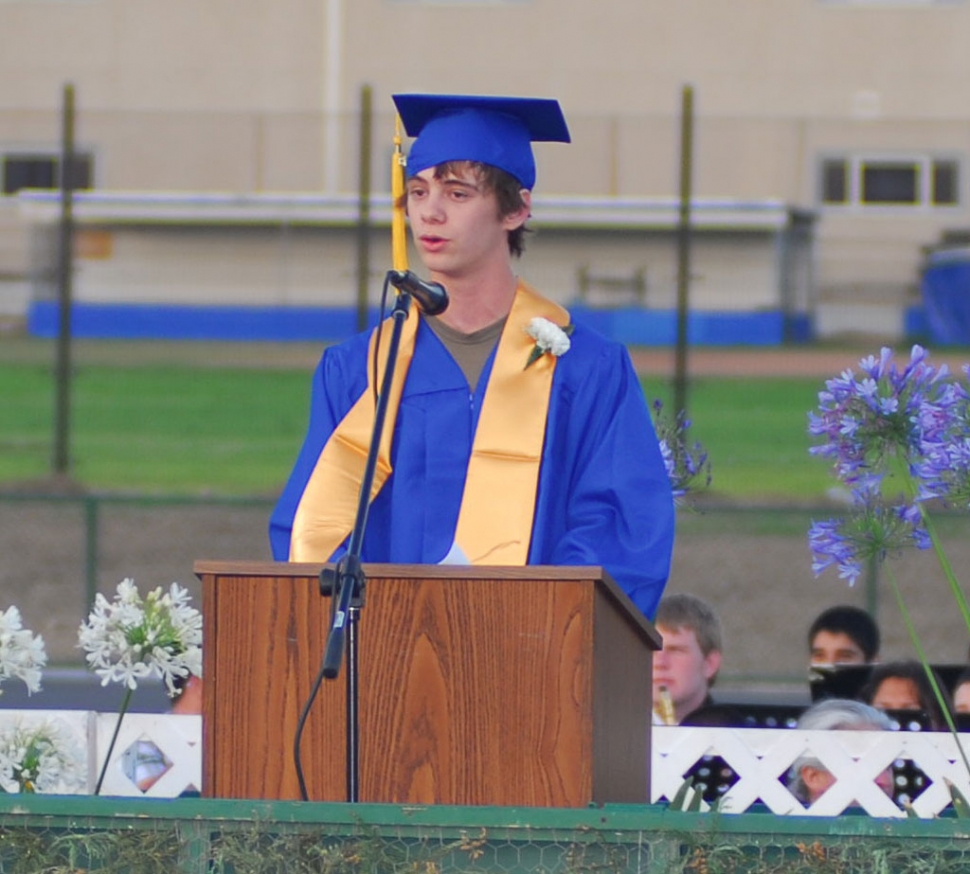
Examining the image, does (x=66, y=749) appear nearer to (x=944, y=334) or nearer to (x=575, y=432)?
(x=575, y=432)

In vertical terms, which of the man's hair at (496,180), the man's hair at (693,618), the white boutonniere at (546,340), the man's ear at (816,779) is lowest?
the man's ear at (816,779)

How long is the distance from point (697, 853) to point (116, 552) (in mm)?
8771

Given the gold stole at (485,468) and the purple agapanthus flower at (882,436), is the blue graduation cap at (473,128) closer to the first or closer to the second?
the gold stole at (485,468)

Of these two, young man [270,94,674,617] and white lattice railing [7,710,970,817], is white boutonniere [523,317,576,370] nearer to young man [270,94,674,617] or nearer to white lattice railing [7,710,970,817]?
young man [270,94,674,617]

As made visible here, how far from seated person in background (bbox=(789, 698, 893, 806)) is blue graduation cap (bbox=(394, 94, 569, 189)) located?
67.1 inches

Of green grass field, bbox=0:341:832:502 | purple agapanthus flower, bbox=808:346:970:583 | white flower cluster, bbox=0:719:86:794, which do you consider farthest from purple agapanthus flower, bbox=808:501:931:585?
green grass field, bbox=0:341:832:502

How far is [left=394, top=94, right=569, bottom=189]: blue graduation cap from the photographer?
4082mm

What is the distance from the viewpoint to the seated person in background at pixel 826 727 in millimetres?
4875

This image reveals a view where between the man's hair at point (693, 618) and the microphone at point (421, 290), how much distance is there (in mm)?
2551

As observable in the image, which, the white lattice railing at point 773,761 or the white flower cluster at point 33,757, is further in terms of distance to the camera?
the white lattice railing at point 773,761

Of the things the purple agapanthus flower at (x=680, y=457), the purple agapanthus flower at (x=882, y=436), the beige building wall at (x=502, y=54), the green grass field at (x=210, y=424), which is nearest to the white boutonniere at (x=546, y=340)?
the purple agapanthus flower at (x=882, y=436)

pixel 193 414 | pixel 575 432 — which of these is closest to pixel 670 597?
pixel 575 432

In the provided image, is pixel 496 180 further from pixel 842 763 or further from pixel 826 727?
pixel 826 727

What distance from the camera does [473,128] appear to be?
13.5ft
